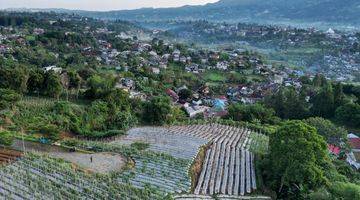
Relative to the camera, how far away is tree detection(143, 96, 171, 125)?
78.5 feet

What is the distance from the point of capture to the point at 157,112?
2400 centimetres

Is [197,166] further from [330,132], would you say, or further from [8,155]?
[330,132]

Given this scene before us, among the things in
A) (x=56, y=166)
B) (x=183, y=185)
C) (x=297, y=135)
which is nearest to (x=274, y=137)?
(x=297, y=135)

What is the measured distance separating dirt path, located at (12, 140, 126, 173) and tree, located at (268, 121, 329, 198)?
18.6 feet

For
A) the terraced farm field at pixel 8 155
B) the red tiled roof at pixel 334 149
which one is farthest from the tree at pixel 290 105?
the terraced farm field at pixel 8 155

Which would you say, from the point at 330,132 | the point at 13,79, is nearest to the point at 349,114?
the point at 330,132

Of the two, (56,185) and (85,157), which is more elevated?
(56,185)

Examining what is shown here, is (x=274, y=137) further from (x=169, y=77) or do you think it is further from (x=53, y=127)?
(x=169, y=77)

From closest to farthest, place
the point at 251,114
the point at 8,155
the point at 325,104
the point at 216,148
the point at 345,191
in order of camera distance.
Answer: the point at 345,191, the point at 8,155, the point at 216,148, the point at 251,114, the point at 325,104

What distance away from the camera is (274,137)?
16094mm

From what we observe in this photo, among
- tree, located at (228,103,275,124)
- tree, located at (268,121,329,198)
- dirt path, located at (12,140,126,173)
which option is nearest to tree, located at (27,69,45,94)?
dirt path, located at (12,140,126,173)

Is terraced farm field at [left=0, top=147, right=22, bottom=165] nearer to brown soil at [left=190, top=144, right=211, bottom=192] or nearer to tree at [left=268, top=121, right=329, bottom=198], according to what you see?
brown soil at [left=190, top=144, right=211, bottom=192]

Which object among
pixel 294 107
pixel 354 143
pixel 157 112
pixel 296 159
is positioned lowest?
pixel 294 107

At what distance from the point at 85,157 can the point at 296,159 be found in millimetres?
7864
